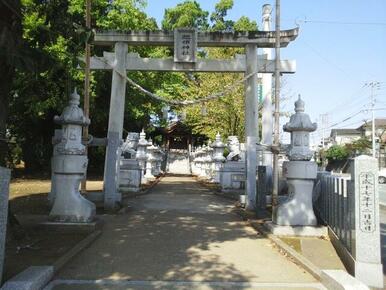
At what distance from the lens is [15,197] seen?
15.4 metres

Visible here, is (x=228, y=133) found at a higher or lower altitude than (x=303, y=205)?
higher

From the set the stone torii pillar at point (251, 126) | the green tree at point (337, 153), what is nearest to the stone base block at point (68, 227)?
the stone torii pillar at point (251, 126)

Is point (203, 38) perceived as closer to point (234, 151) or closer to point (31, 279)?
point (31, 279)

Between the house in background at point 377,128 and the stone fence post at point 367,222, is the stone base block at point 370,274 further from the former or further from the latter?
the house in background at point 377,128

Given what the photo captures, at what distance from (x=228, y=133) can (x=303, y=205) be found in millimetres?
26028

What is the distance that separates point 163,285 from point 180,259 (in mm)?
1566

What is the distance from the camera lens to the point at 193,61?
14.2 metres

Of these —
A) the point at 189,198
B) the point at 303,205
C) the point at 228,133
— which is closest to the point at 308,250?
the point at 303,205

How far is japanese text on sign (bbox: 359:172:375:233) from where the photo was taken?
6312 mm

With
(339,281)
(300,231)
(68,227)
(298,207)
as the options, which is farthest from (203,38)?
(339,281)

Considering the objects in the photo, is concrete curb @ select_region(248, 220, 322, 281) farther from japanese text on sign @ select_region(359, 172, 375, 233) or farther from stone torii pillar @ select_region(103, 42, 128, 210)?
stone torii pillar @ select_region(103, 42, 128, 210)

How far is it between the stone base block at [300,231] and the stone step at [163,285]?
3422 mm

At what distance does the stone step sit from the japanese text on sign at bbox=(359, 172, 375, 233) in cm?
107

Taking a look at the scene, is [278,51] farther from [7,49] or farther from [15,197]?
[15,197]
